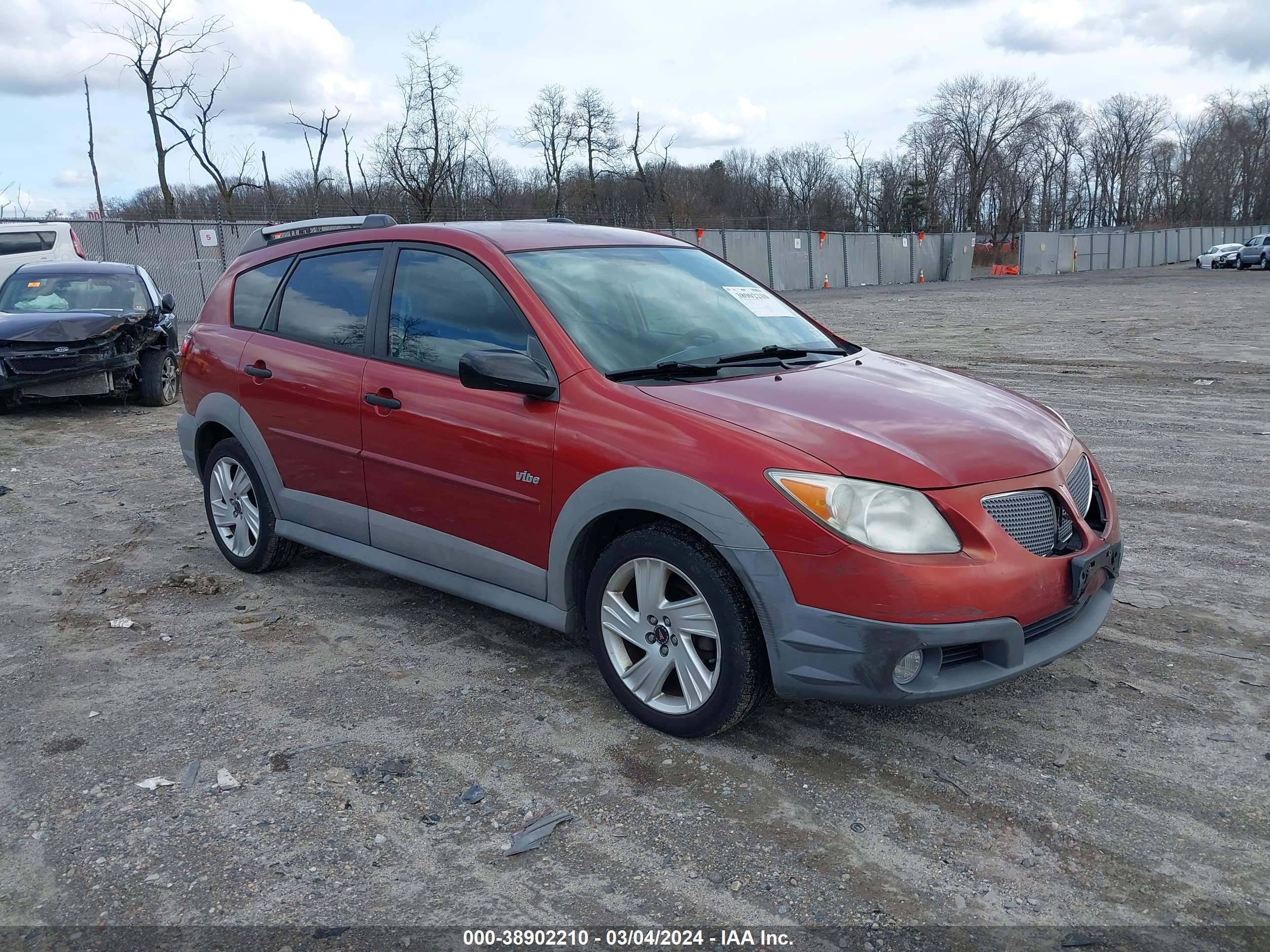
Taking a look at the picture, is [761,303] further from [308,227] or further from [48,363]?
[48,363]

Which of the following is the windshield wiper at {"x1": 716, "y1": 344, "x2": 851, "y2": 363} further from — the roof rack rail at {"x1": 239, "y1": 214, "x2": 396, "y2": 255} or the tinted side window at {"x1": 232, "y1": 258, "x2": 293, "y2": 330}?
the tinted side window at {"x1": 232, "y1": 258, "x2": 293, "y2": 330}

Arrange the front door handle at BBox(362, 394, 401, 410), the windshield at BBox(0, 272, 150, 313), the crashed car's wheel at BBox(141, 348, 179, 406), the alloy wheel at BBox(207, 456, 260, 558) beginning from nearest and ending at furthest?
1. the front door handle at BBox(362, 394, 401, 410)
2. the alloy wheel at BBox(207, 456, 260, 558)
3. the windshield at BBox(0, 272, 150, 313)
4. the crashed car's wheel at BBox(141, 348, 179, 406)

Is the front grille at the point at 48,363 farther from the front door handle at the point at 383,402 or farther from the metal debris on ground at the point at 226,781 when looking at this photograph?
the metal debris on ground at the point at 226,781

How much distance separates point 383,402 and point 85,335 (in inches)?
314

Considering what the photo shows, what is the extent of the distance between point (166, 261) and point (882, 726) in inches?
1005

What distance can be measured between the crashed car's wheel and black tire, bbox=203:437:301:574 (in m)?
6.89

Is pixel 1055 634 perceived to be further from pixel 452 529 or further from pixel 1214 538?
pixel 1214 538

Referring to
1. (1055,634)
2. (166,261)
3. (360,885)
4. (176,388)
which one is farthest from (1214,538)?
(166,261)

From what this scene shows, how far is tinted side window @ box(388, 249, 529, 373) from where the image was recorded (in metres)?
4.09

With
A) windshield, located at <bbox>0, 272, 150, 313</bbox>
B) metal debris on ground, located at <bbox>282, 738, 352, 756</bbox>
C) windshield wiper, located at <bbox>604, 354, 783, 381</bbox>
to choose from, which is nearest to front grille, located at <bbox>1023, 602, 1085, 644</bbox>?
windshield wiper, located at <bbox>604, 354, 783, 381</bbox>

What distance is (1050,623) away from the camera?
3398 mm

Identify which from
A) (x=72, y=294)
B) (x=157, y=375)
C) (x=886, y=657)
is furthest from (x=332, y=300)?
(x=72, y=294)

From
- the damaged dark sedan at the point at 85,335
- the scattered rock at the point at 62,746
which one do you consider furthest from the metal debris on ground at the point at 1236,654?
the damaged dark sedan at the point at 85,335

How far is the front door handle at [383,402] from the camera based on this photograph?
14.1ft
